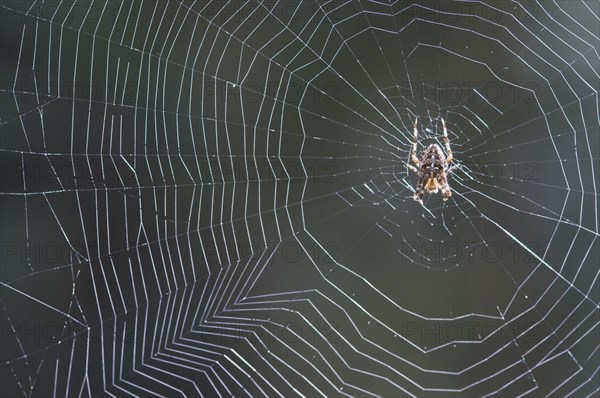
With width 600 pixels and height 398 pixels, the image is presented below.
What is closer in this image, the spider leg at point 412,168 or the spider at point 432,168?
the spider at point 432,168

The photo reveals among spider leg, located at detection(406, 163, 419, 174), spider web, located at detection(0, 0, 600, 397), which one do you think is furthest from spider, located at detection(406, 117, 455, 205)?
spider web, located at detection(0, 0, 600, 397)

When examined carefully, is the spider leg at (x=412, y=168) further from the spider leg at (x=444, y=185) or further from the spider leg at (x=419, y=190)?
the spider leg at (x=444, y=185)

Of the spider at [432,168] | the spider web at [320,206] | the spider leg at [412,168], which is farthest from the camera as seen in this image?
the spider web at [320,206]

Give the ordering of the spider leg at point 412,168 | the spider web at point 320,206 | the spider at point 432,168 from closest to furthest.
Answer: the spider at point 432,168
the spider leg at point 412,168
the spider web at point 320,206

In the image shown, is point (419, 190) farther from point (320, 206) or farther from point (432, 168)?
point (320, 206)

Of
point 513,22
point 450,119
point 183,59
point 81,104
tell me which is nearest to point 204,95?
point 183,59

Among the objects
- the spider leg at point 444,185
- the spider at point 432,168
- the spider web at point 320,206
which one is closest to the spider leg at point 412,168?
the spider at point 432,168

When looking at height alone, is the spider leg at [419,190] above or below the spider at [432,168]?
below

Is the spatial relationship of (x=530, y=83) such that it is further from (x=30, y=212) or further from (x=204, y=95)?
(x=30, y=212)
